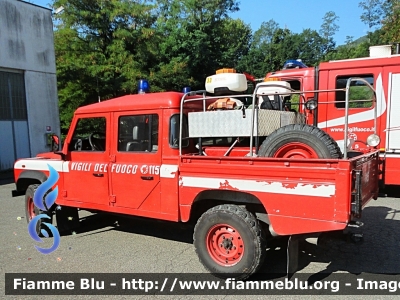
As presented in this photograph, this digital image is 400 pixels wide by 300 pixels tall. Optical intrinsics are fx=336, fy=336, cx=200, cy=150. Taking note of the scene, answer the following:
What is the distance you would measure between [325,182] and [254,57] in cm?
3965

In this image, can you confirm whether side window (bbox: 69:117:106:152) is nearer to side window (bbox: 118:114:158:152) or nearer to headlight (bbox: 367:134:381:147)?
side window (bbox: 118:114:158:152)

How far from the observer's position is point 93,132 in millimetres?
4984

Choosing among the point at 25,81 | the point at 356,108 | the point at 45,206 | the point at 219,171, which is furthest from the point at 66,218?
the point at 25,81

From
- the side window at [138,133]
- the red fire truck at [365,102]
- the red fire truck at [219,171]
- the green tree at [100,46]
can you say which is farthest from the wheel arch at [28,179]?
the green tree at [100,46]

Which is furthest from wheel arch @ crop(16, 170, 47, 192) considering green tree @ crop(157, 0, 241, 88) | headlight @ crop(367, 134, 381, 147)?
green tree @ crop(157, 0, 241, 88)

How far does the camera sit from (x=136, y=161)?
4305 millimetres

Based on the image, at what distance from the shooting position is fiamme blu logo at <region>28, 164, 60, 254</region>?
506cm

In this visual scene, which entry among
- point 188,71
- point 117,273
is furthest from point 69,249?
point 188,71

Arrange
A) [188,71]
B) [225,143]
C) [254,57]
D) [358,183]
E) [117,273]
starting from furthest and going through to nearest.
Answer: [254,57], [188,71], [225,143], [117,273], [358,183]

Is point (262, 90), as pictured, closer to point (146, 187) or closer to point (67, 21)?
point (146, 187)

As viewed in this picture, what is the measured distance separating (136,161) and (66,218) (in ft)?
6.49

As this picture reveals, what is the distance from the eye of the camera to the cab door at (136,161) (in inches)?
162

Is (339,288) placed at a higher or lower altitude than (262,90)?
lower

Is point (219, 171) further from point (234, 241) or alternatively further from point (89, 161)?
point (89, 161)
